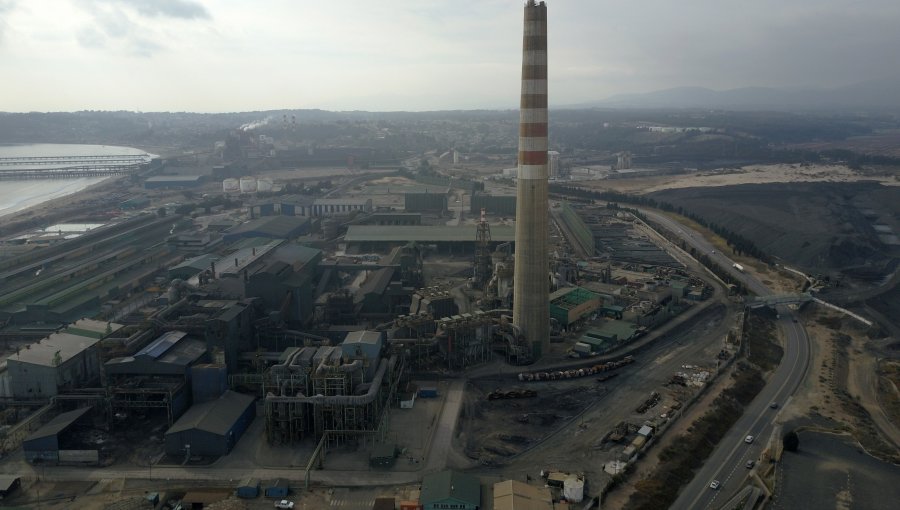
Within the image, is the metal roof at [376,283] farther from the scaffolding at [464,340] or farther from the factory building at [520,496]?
the factory building at [520,496]

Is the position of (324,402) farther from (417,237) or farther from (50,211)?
(50,211)

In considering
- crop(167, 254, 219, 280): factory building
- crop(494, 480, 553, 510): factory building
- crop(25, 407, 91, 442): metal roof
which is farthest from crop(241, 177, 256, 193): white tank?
crop(494, 480, 553, 510): factory building

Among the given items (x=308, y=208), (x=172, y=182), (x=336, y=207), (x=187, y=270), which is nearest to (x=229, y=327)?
(x=187, y=270)

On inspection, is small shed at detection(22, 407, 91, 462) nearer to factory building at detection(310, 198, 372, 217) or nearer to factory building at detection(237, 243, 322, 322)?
factory building at detection(237, 243, 322, 322)

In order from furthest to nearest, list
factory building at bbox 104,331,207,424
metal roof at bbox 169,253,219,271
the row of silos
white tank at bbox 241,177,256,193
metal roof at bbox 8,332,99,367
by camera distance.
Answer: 1. white tank at bbox 241,177,256,193
2. the row of silos
3. metal roof at bbox 169,253,219,271
4. metal roof at bbox 8,332,99,367
5. factory building at bbox 104,331,207,424

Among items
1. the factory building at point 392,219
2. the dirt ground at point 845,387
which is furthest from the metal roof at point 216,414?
the factory building at point 392,219
